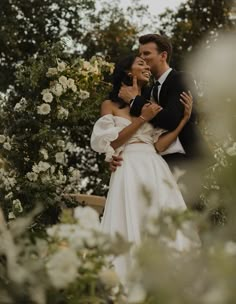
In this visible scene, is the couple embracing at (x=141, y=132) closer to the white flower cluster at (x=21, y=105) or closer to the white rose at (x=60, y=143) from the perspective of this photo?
the white rose at (x=60, y=143)

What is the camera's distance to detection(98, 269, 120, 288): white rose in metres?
1.41

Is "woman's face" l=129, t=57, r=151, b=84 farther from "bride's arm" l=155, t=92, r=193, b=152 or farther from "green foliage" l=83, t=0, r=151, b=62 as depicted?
"green foliage" l=83, t=0, r=151, b=62

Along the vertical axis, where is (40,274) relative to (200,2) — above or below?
above

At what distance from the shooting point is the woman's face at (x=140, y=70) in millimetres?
4777

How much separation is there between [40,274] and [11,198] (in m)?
5.54

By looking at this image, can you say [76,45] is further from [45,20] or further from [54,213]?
[54,213]

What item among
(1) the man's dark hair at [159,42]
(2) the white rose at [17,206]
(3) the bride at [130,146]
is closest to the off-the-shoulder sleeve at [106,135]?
(3) the bride at [130,146]

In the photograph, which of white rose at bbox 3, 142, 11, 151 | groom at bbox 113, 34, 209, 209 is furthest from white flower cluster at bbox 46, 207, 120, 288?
white rose at bbox 3, 142, 11, 151

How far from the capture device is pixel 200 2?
15266mm

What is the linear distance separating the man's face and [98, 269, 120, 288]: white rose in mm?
3534

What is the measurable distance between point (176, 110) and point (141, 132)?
28 cm

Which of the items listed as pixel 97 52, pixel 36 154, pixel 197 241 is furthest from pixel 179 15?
pixel 197 241

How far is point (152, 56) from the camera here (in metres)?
4.90

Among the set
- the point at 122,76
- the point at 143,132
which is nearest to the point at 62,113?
the point at 122,76
